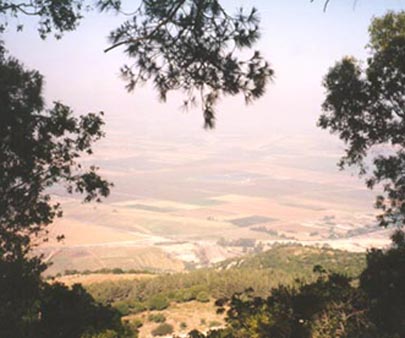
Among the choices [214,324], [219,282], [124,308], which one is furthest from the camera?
[219,282]

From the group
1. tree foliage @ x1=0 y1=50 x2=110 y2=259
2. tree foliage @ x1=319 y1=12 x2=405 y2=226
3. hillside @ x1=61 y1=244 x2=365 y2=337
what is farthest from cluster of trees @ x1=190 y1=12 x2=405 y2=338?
tree foliage @ x1=0 y1=50 x2=110 y2=259

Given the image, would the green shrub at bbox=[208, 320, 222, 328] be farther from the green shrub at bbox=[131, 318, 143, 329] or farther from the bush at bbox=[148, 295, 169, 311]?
the bush at bbox=[148, 295, 169, 311]

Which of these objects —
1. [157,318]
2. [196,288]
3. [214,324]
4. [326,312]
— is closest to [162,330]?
[157,318]

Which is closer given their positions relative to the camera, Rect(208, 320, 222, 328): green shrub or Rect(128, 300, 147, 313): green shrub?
Rect(208, 320, 222, 328): green shrub

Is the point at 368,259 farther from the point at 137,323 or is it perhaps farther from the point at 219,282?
the point at 219,282

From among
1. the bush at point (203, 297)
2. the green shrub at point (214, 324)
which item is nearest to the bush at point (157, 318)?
the green shrub at point (214, 324)

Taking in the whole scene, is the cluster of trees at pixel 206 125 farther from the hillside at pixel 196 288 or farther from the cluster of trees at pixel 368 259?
the hillside at pixel 196 288

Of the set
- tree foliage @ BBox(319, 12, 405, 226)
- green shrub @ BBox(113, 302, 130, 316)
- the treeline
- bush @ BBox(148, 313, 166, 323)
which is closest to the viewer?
tree foliage @ BBox(319, 12, 405, 226)
